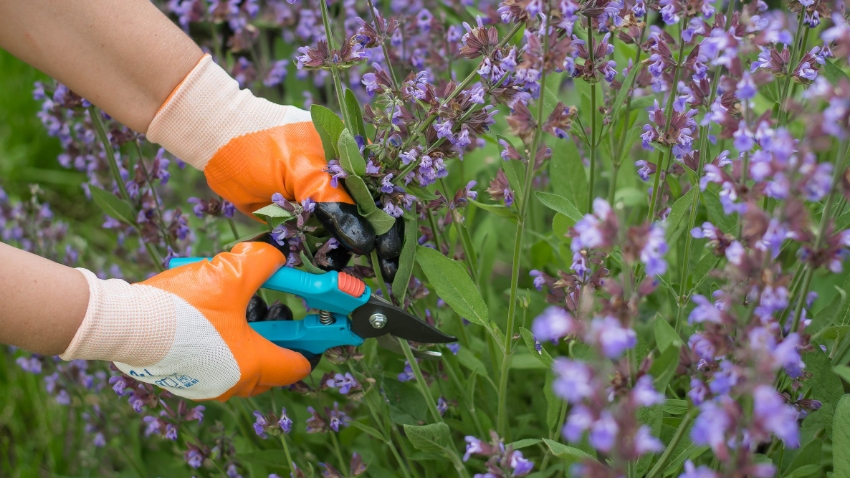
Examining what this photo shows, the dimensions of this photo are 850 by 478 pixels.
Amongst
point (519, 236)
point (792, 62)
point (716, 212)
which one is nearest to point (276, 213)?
point (519, 236)

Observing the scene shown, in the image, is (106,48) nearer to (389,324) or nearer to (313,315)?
(313,315)

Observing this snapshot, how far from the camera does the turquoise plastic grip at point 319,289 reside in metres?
1.59

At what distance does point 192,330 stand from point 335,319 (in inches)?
12.6

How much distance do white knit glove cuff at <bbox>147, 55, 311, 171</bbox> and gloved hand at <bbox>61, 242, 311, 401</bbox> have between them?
386mm

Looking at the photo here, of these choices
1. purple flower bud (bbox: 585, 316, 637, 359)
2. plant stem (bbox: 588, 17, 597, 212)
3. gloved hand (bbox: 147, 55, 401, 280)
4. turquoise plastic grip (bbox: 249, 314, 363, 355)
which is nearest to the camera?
purple flower bud (bbox: 585, 316, 637, 359)

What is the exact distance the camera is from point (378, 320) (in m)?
1.63

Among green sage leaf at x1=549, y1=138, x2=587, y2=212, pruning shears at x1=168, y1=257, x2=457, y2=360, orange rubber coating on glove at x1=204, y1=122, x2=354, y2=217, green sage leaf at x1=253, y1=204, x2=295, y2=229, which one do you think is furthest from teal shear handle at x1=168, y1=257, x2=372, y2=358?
green sage leaf at x1=549, y1=138, x2=587, y2=212

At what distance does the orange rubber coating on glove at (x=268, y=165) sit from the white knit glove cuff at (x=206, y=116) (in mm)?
33

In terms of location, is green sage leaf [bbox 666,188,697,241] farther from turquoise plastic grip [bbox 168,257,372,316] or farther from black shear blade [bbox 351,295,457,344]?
turquoise plastic grip [bbox 168,257,372,316]

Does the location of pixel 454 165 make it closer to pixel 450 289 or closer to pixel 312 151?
pixel 312 151

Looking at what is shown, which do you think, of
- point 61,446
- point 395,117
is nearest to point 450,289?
point 395,117

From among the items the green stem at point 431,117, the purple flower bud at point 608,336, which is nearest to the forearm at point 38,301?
the green stem at point 431,117

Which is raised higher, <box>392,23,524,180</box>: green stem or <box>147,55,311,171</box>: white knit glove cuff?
<box>392,23,524,180</box>: green stem

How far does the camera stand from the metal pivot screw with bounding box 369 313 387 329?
1625 millimetres
